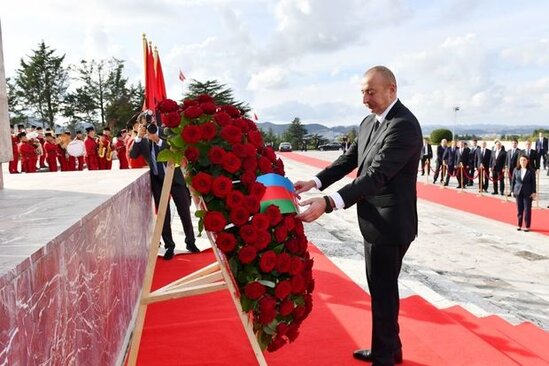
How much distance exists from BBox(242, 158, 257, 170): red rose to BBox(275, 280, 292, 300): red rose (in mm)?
642

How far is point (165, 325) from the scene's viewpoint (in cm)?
423

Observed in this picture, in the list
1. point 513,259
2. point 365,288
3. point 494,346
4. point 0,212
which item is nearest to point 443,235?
point 513,259

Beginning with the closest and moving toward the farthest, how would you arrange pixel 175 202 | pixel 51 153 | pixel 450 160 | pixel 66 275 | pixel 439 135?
pixel 66 275 → pixel 175 202 → pixel 51 153 → pixel 450 160 → pixel 439 135

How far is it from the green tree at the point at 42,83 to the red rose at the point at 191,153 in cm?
5329

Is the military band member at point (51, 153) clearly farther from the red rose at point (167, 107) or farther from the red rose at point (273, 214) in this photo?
the red rose at point (273, 214)

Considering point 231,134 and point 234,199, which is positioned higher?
point 231,134

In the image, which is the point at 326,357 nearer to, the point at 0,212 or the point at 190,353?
the point at 190,353

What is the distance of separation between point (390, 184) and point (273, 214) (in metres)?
0.99

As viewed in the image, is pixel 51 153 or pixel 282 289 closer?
pixel 282 289

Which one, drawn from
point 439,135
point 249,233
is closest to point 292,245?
point 249,233

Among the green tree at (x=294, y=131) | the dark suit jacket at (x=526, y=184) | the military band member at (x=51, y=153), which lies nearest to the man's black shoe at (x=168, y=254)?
the dark suit jacket at (x=526, y=184)

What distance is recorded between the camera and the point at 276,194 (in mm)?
2705

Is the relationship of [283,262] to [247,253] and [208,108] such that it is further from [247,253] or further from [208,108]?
[208,108]

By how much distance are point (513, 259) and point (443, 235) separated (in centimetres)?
Answer: 179
